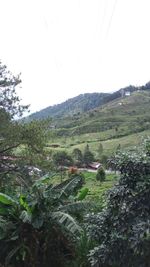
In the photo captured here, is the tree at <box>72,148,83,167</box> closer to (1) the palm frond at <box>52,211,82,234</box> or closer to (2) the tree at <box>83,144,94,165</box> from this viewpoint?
(2) the tree at <box>83,144,94,165</box>

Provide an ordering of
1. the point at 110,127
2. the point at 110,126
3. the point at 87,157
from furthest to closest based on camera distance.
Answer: the point at 110,126 < the point at 110,127 < the point at 87,157

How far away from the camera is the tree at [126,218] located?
4938 millimetres

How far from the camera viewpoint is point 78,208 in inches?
325

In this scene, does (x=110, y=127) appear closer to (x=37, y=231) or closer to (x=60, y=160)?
(x=60, y=160)

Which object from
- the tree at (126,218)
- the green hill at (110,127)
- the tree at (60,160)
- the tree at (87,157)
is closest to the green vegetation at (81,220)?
the tree at (126,218)

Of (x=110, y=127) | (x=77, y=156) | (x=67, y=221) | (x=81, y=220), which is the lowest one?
(x=77, y=156)

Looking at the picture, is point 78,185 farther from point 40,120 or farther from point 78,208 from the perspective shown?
point 40,120

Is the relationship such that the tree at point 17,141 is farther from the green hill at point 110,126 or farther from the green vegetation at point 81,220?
the green hill at point 110,126

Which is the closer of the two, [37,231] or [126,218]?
[126,218]

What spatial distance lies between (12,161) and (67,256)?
32.6 ft

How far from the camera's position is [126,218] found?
5207 mm

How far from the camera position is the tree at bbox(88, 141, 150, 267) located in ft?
16.2

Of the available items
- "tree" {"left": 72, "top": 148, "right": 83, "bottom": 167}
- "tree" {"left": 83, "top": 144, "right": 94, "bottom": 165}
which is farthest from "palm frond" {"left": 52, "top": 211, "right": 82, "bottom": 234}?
"tree" {"left": 83, "top": 144, "right": 94, "bottom": 165}

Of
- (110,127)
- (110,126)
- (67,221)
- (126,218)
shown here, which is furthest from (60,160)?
(110,126)
